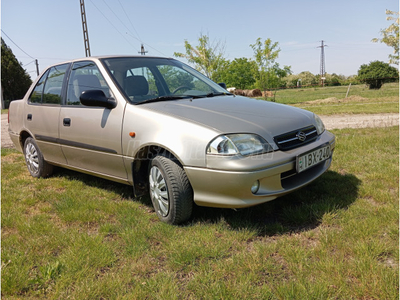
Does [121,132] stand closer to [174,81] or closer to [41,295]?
[174,81]

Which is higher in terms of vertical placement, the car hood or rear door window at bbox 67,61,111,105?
rear door window at bbox 67,61,111,105

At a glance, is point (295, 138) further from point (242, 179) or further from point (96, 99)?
point (96, 99)

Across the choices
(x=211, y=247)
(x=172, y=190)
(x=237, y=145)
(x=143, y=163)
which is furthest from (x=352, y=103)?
(x=211, y=247)

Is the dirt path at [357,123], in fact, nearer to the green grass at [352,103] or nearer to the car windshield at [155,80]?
the green grass at [352,103]

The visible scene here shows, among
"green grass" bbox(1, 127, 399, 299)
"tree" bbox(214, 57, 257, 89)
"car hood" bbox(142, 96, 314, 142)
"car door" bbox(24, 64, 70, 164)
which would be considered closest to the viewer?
"green grass" bbox(1, 127, 399, 299)

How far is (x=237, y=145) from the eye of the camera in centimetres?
265

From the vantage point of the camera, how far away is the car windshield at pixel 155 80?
349 centimetres

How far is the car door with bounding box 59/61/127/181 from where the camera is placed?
11.0 ft

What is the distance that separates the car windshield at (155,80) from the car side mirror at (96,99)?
180 millimetres

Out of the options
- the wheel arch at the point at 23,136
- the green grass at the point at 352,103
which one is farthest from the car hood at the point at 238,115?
the green grass at the point at 352,103

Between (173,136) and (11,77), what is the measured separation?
43.3 meters

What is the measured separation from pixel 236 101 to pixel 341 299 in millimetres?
2166

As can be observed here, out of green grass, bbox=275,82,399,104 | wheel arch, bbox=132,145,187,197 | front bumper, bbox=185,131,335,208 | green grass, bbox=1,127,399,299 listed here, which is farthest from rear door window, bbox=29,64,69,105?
green grass, bbox=275,82,399,104

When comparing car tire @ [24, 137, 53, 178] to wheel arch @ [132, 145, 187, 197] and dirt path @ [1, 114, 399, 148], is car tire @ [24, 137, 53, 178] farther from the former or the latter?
dirt path @ [1, 114, 399, 148]
